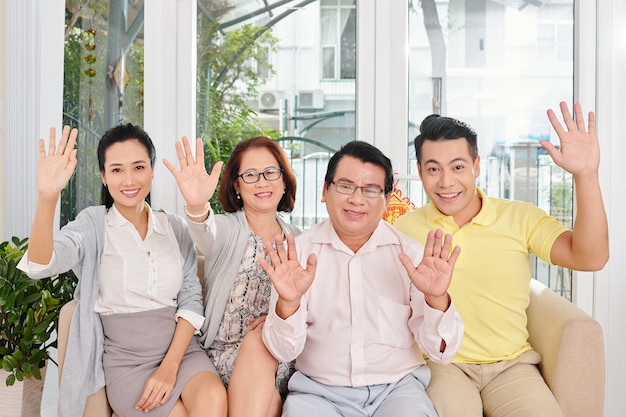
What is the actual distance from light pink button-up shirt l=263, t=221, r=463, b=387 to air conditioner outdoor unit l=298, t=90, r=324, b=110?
1.20 meters

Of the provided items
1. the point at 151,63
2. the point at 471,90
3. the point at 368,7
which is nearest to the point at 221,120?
the point at 151,63

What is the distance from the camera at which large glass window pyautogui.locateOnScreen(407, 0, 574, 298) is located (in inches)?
112

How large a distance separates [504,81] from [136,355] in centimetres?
194

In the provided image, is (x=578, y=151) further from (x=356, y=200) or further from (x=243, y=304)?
(x=243, y=304)

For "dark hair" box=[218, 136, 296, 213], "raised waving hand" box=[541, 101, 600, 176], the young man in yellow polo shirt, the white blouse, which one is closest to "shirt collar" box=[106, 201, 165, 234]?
the white blouse

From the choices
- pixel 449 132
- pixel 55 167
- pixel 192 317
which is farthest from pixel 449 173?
pixel 55 167

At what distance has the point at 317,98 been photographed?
3027 mm

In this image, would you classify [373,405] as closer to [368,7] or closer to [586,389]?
[586,389]

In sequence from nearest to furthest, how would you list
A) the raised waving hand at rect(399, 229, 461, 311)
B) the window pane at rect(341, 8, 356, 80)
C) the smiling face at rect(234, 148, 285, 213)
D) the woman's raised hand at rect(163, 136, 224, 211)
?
the raised waving hand at rect(399, 229, 461, 311) < the woman's raised hand at rect(163, 136, 224, 211) < the smiling face at rect(234, 148, 285, 213) < the window pane at rect(341, 8, 356, 80)

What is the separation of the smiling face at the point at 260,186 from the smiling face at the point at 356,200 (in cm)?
30

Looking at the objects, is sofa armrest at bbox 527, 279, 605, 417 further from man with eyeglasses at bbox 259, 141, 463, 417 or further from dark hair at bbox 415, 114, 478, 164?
dark hair at bbox 415, 114, 478, 164

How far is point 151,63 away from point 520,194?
178 cm

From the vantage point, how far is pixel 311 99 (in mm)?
3035

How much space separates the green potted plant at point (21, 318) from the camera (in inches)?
85.1
